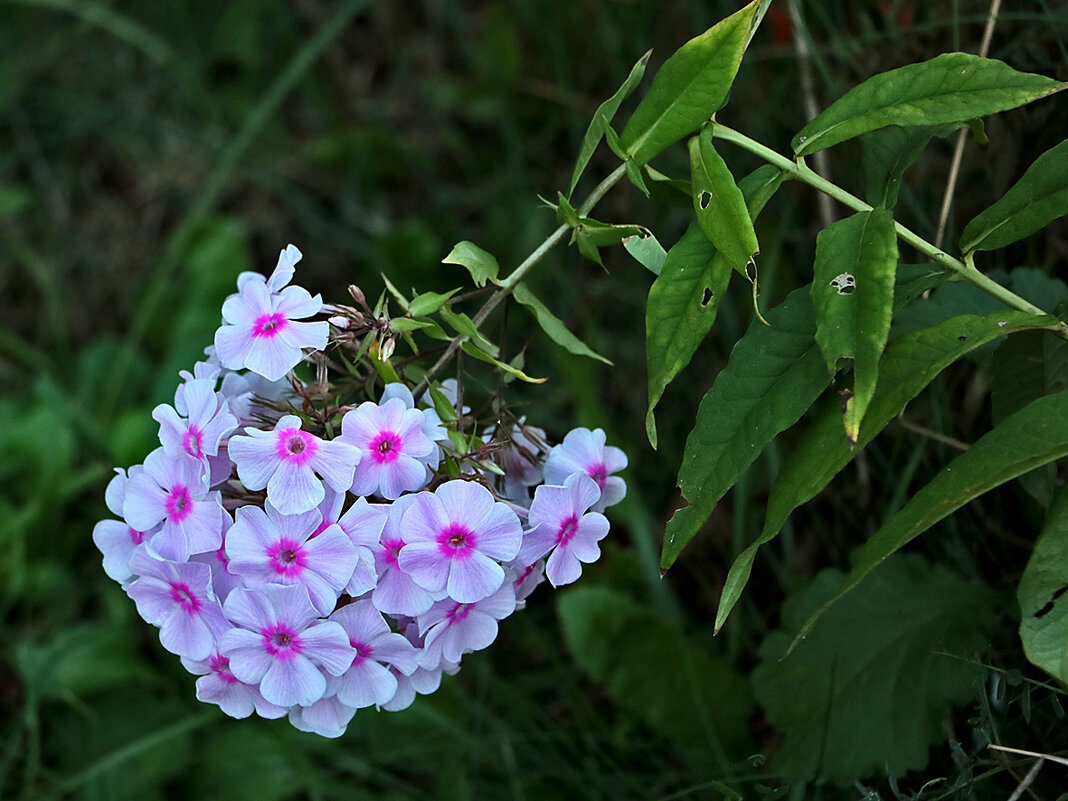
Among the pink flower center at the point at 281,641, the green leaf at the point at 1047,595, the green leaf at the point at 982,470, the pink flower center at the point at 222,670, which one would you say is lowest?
the green leaf at the point at 1047,595

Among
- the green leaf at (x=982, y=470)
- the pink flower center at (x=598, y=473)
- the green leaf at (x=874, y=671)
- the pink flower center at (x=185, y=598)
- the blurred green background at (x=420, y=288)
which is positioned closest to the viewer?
the green leaf at (x=982, y=470)

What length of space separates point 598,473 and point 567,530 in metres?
0.12

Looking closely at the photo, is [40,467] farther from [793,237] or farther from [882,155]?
[882,155]

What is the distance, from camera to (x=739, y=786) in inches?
63.6

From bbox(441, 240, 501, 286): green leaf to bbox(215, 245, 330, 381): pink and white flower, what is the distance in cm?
17

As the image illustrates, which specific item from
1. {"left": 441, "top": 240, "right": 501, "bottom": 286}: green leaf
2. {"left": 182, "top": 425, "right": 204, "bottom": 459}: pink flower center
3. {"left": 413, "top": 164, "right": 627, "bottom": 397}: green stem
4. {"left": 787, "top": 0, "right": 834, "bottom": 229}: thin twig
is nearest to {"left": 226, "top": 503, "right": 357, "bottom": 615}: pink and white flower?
{"left": 182, "top": 425, "right": 204, "bottom": 459}: pink flower center

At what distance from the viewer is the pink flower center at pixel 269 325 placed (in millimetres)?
1117

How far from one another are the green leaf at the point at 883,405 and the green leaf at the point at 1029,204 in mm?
127

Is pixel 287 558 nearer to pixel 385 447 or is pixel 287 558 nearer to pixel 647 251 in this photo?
pixel 385 447

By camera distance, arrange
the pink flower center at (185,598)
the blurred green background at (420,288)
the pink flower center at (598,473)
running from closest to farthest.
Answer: the pink flower center at (185,598)
the pink flower center at (598,473)
the blurred green background at (420,288)

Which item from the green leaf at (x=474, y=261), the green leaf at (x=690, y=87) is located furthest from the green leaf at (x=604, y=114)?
the green leaf at (x=474, y=261)

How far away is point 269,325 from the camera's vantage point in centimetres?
113

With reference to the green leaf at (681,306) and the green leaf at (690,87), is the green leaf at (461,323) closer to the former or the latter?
the green leaf at (681,306)

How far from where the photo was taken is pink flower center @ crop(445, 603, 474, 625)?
1.11 metres
